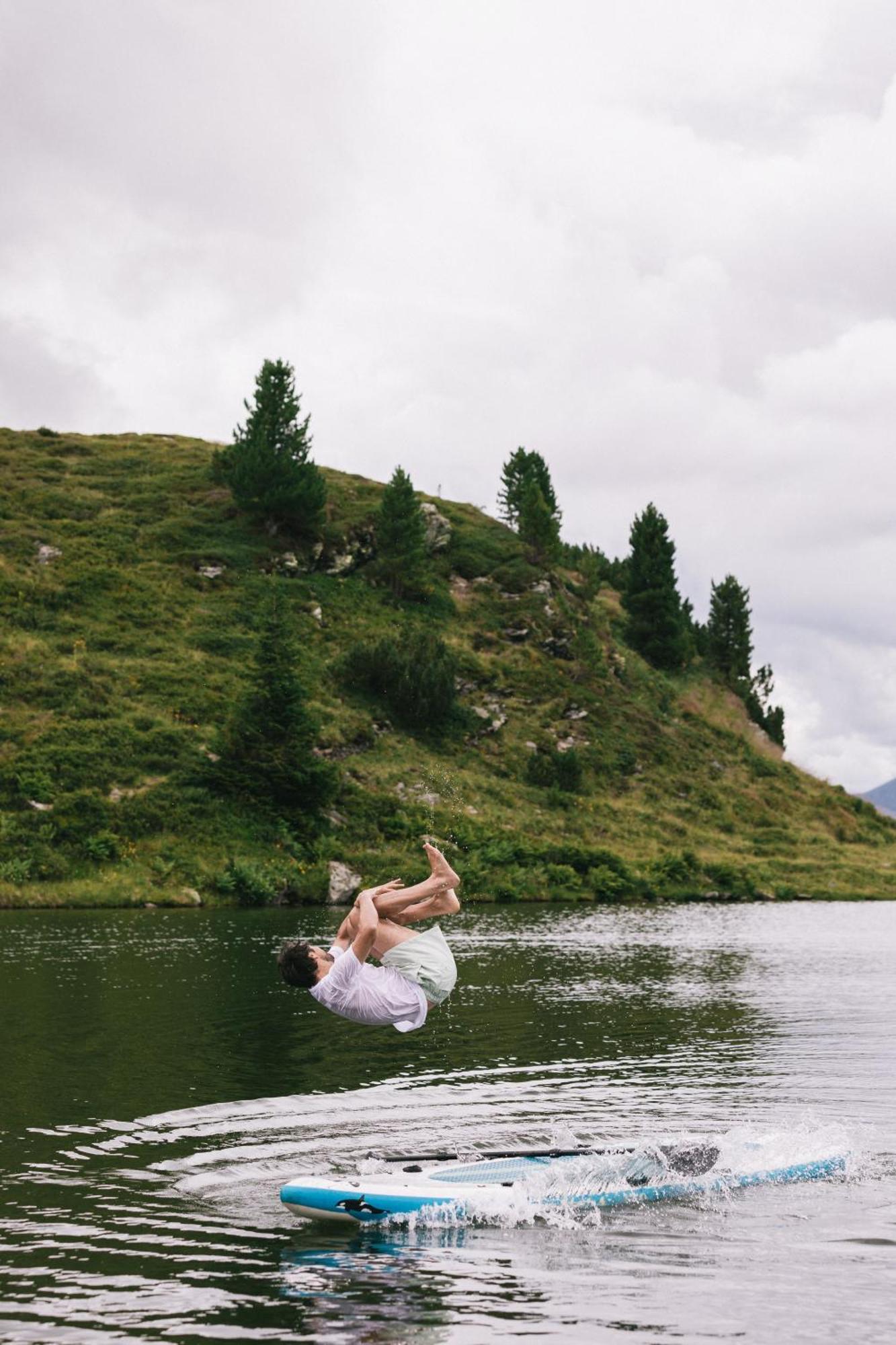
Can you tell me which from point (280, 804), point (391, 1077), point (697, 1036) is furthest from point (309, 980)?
point (280, 804)

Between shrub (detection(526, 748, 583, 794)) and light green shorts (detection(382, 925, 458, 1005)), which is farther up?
shrub (detection(526, 748, 583, 794))

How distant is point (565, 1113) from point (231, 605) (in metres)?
70.5

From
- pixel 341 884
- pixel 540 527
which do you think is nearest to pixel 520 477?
pixel 540 527

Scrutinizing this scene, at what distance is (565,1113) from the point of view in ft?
52.0

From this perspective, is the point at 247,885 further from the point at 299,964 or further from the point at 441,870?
the point at 441,870

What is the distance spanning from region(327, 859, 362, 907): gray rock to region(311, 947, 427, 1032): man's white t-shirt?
132 ft

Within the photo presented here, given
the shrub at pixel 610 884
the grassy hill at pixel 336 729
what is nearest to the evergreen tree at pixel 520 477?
the grassy hill at pixel 336 729

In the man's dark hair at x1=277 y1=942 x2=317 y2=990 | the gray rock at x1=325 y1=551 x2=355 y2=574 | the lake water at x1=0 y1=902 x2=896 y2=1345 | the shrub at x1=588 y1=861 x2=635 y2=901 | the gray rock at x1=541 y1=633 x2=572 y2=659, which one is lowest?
the lake water at x1=0 y1=902 x2=896 y2=1345

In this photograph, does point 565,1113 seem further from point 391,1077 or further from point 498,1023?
point 498,1023

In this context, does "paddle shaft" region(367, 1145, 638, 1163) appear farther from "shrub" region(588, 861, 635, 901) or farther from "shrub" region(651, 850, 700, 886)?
"shrub" region(651, 850, 700, 886)

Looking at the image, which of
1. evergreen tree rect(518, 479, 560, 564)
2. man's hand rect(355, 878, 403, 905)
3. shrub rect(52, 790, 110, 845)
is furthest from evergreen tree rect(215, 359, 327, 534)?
man's hand rect(355, 878, 403, 905)

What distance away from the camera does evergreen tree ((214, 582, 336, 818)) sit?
2282 inches

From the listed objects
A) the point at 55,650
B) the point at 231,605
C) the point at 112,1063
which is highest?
the point at 231,605

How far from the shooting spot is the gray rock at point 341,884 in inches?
2062
